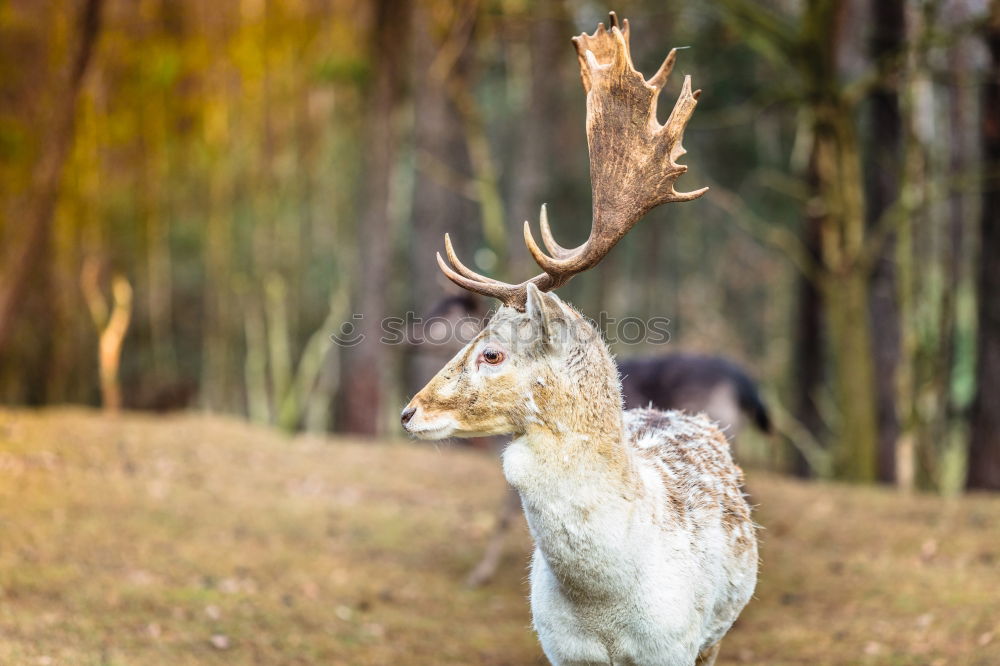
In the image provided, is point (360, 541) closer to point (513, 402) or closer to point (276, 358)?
point (513, 402)

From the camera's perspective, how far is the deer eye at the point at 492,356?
380 centimetres

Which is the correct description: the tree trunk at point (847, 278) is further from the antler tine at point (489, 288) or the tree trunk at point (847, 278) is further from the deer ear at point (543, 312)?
the deer ear at point (543, 312)

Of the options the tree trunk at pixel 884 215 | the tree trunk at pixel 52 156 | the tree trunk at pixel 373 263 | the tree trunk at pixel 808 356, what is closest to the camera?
the tree trunk at pixel 52 156

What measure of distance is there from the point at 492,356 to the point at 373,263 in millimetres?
10514

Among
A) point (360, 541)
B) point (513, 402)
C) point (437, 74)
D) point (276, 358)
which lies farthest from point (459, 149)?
point (513, 402)

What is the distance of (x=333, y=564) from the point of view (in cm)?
779

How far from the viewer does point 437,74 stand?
1411 cm

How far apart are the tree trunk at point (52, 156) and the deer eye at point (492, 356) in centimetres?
684

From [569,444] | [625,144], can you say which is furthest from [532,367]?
[625,144]

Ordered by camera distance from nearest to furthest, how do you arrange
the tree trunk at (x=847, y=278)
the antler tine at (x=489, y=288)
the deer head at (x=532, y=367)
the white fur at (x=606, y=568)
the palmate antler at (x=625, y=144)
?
the white fur at (x=606, y=568) → the deer head at (x=532, y=367) → the antler tine at (x=489, y=288) → the palmate antler at (x=625, y=144) → the tree trunk at (x=847, y=278)

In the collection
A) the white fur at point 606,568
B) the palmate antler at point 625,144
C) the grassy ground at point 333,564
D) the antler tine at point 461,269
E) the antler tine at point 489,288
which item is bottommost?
the grassy ground at point 333,564

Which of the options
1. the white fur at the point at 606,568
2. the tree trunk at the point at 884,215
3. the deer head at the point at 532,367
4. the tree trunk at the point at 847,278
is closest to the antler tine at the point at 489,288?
the deer head at the point at 532,367

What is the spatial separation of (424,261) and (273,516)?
5.88 metres

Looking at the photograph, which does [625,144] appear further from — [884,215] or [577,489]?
[884,215]
